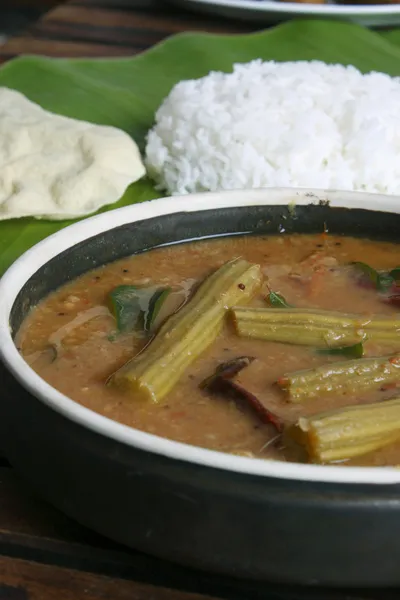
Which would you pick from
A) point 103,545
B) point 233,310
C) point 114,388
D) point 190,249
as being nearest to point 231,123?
point 190,249

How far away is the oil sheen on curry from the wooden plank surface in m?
1.59

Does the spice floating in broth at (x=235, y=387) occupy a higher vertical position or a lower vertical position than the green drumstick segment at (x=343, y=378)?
higher

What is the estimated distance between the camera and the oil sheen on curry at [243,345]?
969 mm

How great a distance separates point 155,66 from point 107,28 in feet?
2.03

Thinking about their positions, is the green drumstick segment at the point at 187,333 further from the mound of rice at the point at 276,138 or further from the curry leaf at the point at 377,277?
the mound of rice at the point at 276,138

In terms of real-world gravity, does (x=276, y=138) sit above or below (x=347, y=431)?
below

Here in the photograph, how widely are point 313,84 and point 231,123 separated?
29cm

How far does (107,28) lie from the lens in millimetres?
3084

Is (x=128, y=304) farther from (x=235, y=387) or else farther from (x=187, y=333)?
(x=235, y=387)

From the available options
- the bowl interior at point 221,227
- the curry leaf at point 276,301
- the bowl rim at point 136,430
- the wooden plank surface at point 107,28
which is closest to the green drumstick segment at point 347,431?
the bowl rim at point 136,430

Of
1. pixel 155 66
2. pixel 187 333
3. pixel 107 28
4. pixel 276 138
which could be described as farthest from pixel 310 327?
pixel 107 28

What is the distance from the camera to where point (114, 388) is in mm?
1057

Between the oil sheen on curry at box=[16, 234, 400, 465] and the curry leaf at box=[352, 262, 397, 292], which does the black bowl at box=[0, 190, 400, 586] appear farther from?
the curry leaf at box=[352, 262, 397, 292]

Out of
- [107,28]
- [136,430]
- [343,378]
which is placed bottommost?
[107,28]
